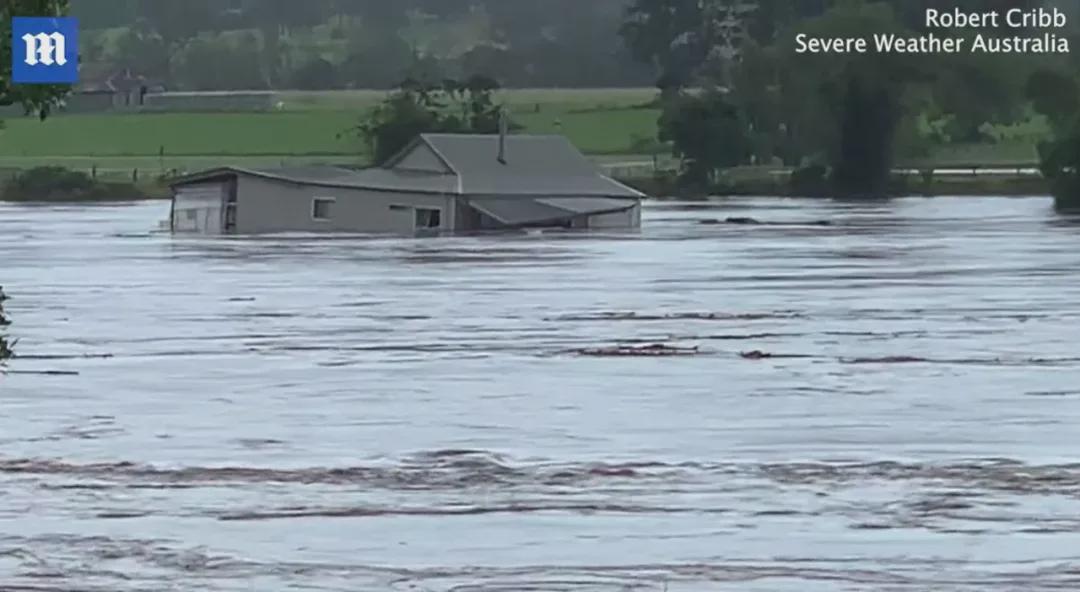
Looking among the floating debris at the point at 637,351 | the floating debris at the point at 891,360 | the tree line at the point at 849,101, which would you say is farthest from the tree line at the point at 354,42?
the floating debris at the point at 891,360

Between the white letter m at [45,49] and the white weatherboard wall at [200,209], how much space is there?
62.5 m

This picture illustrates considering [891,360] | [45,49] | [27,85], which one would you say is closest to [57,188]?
[891,360]

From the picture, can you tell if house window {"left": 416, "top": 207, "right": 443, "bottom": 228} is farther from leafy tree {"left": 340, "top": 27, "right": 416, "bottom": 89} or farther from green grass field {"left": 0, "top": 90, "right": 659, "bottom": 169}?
leafy tree {"left": 340, "top": 27, "right": 416, "bottom": 89}

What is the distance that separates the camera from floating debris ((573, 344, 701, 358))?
26.0 metres

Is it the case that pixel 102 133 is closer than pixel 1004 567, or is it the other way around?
pixel 1004 567

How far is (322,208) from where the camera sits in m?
75.6

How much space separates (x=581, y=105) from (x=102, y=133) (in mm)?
23873

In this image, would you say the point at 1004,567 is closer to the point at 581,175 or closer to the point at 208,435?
the point at 208,435

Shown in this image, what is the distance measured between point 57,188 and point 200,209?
34699mm

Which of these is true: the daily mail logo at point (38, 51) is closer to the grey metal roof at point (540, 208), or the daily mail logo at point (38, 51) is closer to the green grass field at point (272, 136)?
the grey metal roof at point (540, 208)

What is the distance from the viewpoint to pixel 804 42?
413 ft

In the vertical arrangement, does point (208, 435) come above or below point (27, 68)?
below

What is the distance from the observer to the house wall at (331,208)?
74.7 metres

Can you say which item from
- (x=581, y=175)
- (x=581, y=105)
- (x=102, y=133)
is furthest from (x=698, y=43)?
(x=581, y=175)
